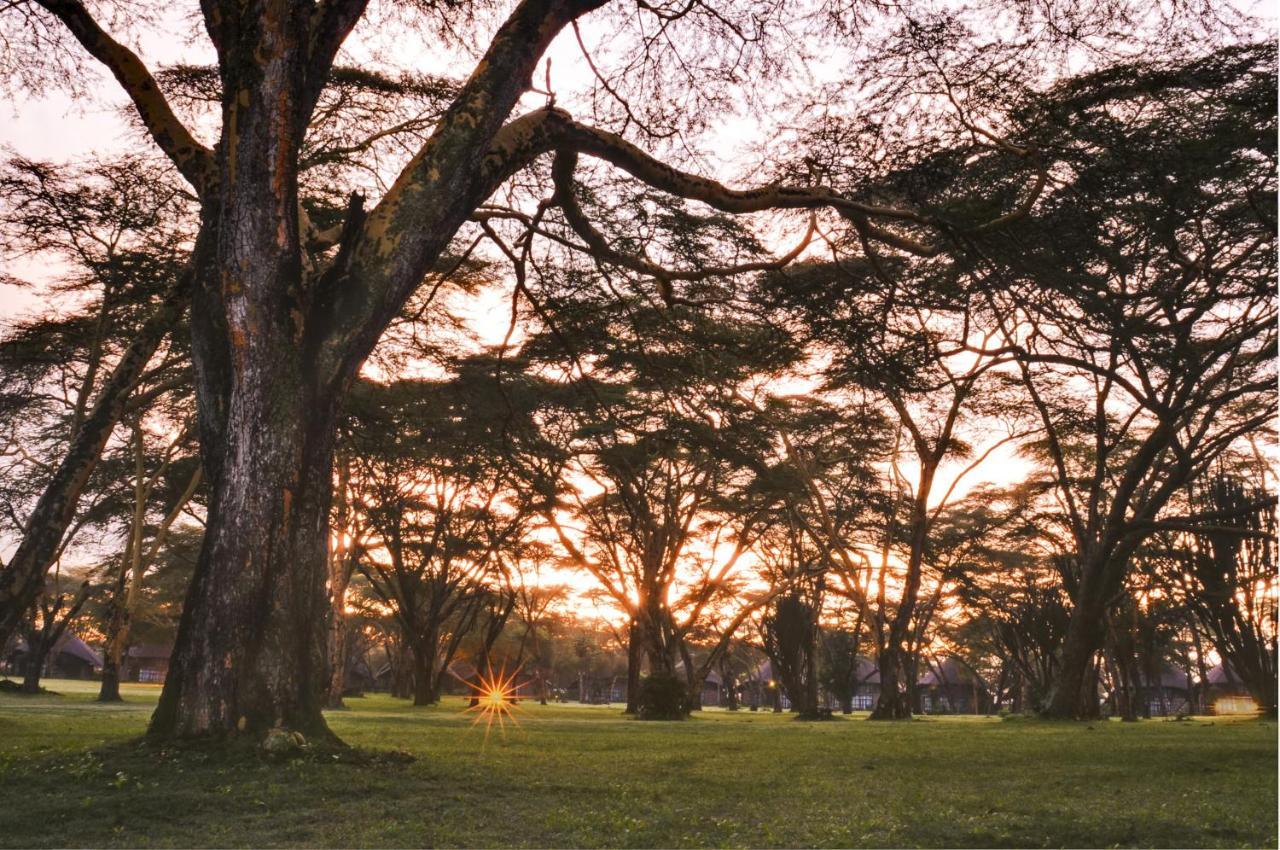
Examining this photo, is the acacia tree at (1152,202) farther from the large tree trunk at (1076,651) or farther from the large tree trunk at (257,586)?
the large tree trunk at (1076,651)

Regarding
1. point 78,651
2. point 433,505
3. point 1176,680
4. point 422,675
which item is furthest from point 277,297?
point 1176,680

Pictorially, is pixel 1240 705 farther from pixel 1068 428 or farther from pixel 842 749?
pixel 842 749

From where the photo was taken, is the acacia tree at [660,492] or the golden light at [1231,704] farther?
the golden light at [1231,704]

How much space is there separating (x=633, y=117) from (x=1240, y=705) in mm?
64075

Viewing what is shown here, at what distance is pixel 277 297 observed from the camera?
6.43m

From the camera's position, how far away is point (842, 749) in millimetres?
9789

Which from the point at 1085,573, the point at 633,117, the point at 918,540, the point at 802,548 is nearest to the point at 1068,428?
the point at 1085,573

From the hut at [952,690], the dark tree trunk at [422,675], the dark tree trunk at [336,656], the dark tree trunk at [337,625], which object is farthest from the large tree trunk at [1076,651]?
the hut at [952,690]

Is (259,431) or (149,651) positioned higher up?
(259,431)

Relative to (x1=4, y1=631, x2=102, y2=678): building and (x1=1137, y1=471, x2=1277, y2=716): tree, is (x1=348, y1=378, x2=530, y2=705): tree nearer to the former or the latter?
(x1=1137, y1=471, x2=1277, y2=716): tree

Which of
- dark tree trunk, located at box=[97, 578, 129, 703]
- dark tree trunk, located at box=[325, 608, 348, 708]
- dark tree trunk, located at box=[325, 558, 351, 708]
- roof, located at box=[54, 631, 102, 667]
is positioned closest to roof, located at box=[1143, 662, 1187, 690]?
dark tree trunk, located at box=[325, 608, 348, 708]

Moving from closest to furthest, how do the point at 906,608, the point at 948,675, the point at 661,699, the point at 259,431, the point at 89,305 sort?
the point at 259,431 < the point at 89,305 < the point at 661,699 < the point at 906,608 < the point at 948,675

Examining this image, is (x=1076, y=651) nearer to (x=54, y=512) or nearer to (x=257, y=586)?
(x=257, y=586)

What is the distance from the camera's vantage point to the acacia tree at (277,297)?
6.07m
